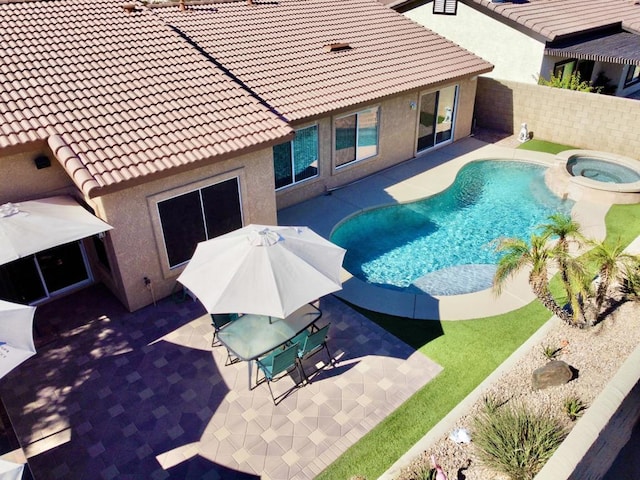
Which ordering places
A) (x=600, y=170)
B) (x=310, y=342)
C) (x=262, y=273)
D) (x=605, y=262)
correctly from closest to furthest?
1. (x=262, y=273)
2. (x=310, y=342)
3. (x=605, y=262)
4. (x=600, y=170)

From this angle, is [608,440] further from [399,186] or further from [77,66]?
[77,66]

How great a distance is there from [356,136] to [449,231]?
5.46m

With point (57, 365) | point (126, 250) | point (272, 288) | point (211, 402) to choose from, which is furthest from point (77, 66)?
point (211, 402)

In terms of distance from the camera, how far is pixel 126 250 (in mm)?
12422

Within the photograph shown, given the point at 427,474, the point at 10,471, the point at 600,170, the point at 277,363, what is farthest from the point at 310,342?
the point at 600,170

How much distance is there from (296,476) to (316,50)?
54.6 ft

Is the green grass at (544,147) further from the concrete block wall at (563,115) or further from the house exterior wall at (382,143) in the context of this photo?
the house exterior wall at (382,143)

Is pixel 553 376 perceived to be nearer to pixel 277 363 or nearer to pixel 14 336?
pixel 277 363

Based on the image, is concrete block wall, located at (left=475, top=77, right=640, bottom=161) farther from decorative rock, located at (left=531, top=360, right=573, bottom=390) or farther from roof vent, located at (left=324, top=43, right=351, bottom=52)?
decorative rock, located at (left=531, top=360, right=573, bottom=390)

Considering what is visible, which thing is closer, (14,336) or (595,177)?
(14,336)

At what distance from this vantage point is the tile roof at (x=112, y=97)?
38.2ft

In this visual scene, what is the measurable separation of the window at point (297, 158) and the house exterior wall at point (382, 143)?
0.21 metres

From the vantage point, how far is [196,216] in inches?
533

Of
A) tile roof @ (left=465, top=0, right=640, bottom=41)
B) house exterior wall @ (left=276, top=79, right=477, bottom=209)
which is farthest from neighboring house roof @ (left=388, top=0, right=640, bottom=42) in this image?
house exterior wall @ (left=276, top=79, right=477, bottom=209)
